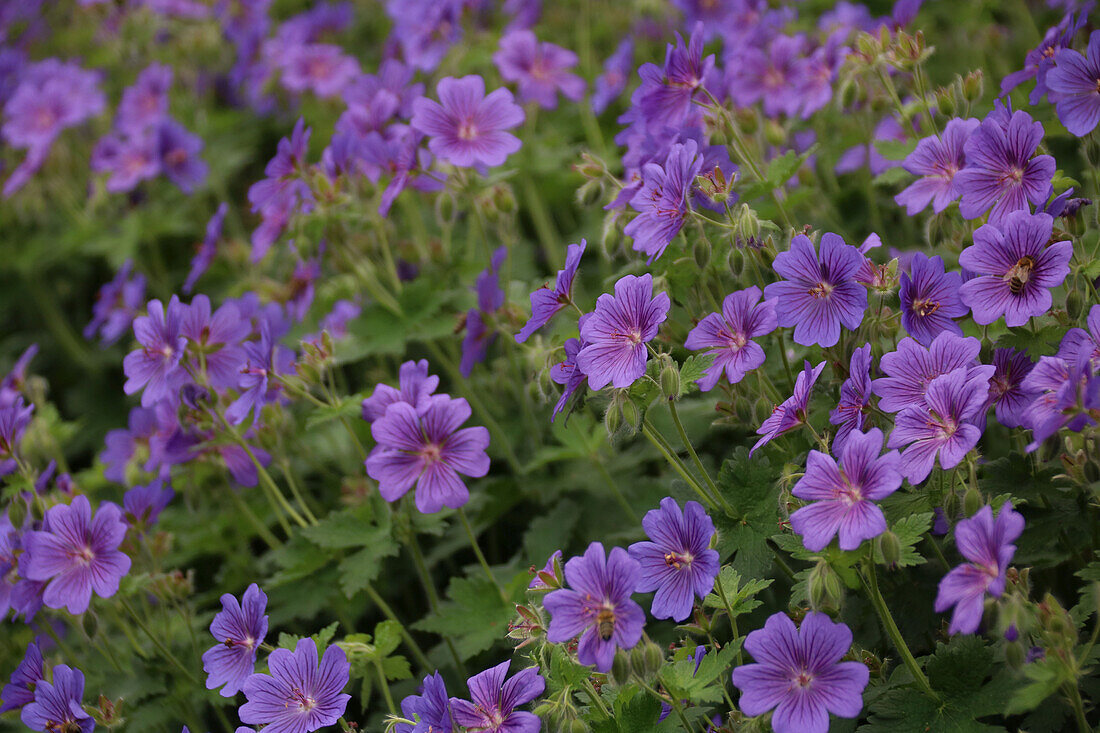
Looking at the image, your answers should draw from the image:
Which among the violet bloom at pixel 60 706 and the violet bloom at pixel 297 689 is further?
the violet bloom at pixel 60 706

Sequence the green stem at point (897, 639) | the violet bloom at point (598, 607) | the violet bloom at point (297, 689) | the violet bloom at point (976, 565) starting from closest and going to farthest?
1. the violet bloom at point (976, 565)
2. the violet bloom at point (598, 607)
3. the green stem at point (897, 639)
4. the violet bloom at point (297, 689)

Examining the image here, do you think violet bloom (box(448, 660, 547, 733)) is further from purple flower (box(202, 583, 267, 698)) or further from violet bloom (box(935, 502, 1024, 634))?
violet bloom (box(935, 502, 1024, 634))

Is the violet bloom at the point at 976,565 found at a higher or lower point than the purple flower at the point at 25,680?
higher

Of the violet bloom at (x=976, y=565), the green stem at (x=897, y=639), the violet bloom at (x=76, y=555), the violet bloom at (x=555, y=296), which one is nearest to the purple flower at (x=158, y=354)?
the violet bloom at (x=76, y=555)

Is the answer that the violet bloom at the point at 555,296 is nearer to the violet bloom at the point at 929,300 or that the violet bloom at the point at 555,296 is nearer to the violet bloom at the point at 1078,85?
the violet bloom at the point at 929,300

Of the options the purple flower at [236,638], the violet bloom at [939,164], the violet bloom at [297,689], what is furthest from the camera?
the violet bloom at [939,164]

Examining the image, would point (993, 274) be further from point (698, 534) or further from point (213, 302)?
point (213, 302)
